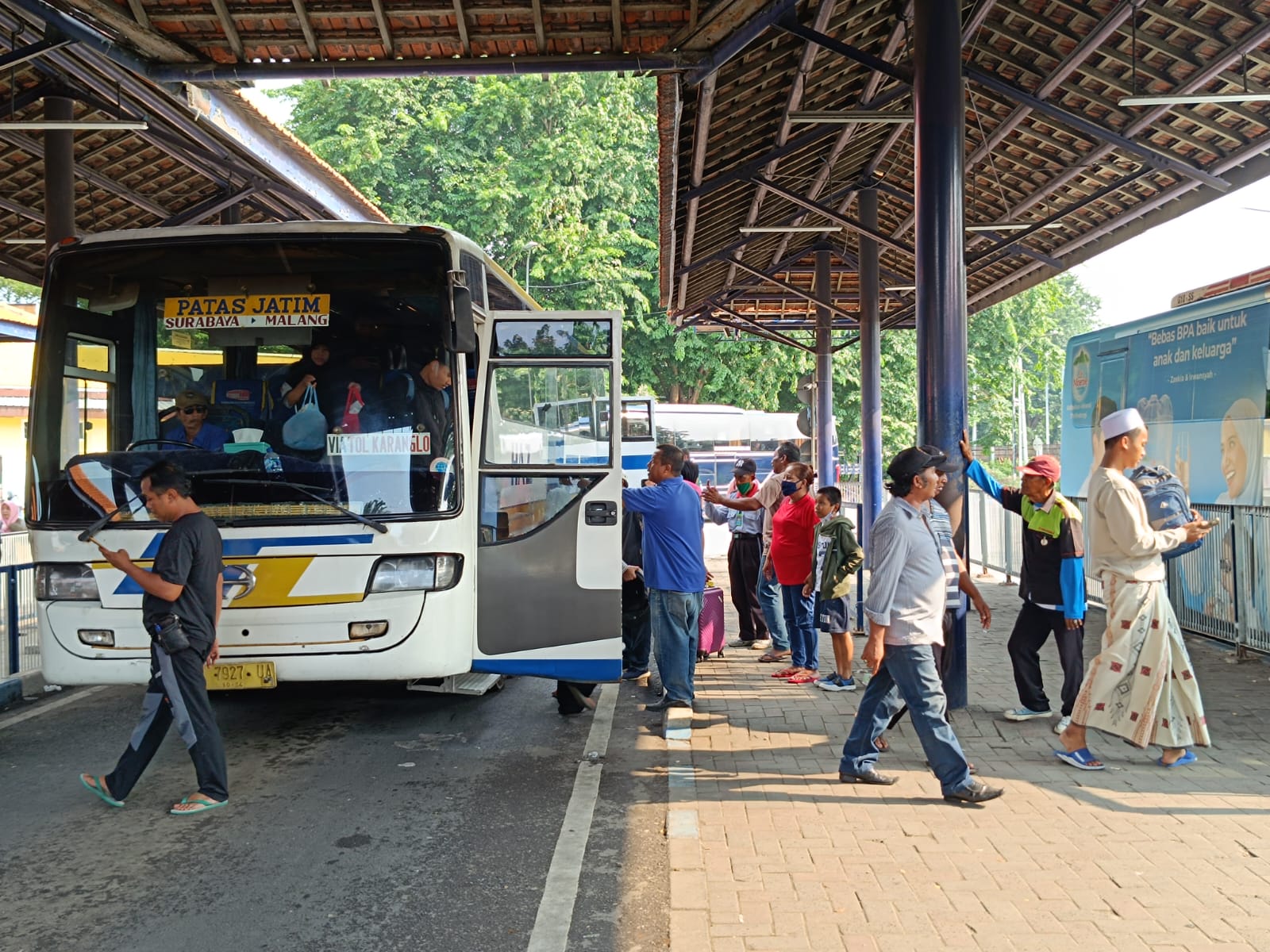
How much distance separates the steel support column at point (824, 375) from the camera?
19891mm

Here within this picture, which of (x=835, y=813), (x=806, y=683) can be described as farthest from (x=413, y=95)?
(x=835, y=813)

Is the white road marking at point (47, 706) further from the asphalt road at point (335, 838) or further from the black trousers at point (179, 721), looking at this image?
the black trousers at point (179, 721)

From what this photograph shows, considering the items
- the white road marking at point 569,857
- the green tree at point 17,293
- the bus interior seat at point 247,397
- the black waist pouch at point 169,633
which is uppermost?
the green tree at point 17,293

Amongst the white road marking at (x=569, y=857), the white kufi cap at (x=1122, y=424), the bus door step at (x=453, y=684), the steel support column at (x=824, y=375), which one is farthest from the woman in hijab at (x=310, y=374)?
the steel support column at (x=824, y=375)

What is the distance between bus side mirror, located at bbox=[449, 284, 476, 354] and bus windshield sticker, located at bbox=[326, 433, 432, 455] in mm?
555

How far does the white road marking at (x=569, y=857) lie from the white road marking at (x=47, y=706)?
345 centimetres

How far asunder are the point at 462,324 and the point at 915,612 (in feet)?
9.30

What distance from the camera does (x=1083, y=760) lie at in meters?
6.20

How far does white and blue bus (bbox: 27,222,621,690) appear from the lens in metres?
6.21

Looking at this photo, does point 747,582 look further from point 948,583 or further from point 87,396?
point 87,396

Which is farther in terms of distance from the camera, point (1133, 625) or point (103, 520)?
point (103, 520)

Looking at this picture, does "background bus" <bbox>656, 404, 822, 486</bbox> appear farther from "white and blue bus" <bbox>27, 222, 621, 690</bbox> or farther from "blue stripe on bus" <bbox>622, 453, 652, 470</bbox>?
"white and blue bus" <bbox>27, 222, 621, 690</bbox>

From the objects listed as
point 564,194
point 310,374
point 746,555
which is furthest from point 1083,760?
point 564,194

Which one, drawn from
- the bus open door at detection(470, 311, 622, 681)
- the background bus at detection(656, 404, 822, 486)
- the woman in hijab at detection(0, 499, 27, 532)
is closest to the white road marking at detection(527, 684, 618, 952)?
the bus open door at detection(470, 311, 622, 681)
